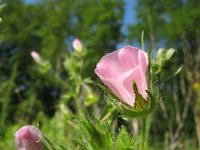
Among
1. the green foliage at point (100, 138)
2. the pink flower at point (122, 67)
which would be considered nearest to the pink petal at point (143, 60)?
the pink flower at point (122, 67)

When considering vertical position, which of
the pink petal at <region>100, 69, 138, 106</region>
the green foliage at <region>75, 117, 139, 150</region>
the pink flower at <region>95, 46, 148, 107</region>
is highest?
the pink flower at <region>95, 46, 148, 107</region>

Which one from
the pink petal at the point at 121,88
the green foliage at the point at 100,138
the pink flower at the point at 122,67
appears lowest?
the green foliage at the point at 100,138

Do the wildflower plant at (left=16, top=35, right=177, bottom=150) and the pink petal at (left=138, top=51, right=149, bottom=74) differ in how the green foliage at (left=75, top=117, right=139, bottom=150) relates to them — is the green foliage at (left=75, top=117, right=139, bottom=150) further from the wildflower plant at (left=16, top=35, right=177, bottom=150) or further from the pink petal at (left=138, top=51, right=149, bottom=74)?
the pink petal at (left=138, top=51, right=149, bottom=74)

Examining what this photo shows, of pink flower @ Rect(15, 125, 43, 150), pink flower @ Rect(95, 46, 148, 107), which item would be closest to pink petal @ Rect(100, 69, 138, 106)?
pink flower @ Rect(95, 46, 148, 107)

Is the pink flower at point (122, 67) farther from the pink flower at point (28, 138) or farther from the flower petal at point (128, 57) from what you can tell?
the pink flower at point (28, 138)

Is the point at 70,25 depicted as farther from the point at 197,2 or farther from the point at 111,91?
the point at 111,91

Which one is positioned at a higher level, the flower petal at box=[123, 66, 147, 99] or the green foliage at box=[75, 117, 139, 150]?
the flower petal at box=[123, 66, 147, 99]

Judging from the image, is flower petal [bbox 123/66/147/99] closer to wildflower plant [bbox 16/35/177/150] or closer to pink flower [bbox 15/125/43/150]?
wildflower plant [bbox 16/35/177/150]
